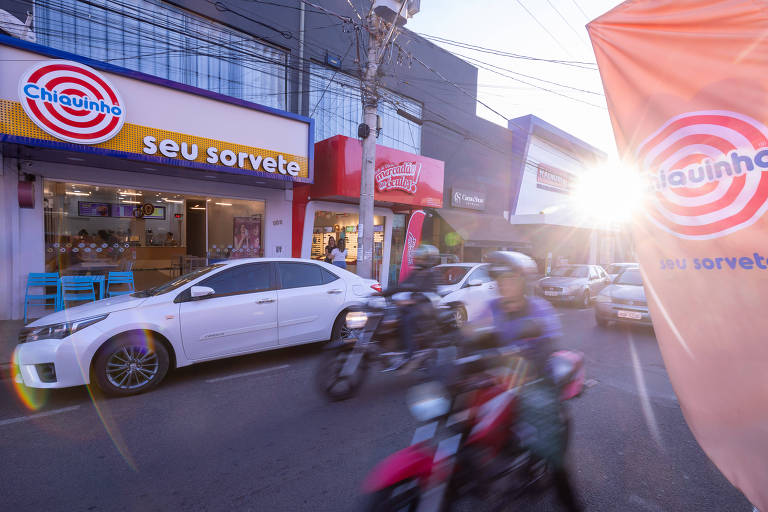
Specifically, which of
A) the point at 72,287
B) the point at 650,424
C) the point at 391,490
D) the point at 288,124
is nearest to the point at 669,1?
the point at 391,490

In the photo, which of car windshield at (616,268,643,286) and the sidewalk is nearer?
the sidewalk

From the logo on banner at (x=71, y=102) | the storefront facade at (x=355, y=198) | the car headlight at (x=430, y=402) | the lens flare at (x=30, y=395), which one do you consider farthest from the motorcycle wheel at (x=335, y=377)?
the storefront facade at (x=355, y=198)

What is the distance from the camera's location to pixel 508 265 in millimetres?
2922

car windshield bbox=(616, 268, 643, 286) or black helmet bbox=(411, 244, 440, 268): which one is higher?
black helmet bbox=(411, 244, 440, 268)

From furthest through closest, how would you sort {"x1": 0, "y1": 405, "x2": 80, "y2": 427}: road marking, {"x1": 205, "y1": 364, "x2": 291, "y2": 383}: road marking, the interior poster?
the interior poster
{"x1": 205, "y1": 364, "x2": 291, "y2": 383}: road marking
{"x1": 0, "y1": 405, "x2": 80, "y2": 427}: road marking

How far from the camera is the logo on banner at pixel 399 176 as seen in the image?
11.7m

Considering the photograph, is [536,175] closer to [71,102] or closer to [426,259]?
[426,259]

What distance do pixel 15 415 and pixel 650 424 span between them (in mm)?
6602

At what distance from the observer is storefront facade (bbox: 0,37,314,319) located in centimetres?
679

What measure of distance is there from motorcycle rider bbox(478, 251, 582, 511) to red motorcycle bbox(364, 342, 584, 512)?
0.01 m

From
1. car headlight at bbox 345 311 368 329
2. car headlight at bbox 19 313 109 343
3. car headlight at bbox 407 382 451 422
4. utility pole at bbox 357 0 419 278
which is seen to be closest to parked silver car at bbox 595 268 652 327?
utility pole at bbox 357 0 419 278

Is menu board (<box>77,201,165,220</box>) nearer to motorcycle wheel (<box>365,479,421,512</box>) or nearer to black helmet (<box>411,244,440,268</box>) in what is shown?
black helmet (<box>411,244,440,268</box>)

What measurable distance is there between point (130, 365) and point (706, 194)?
5384 mm

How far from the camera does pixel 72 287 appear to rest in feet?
26.4
